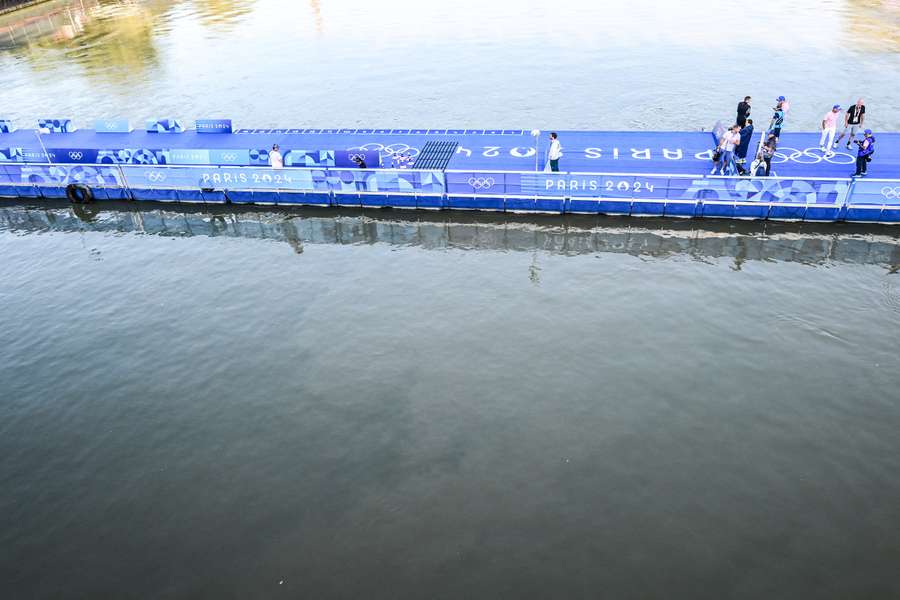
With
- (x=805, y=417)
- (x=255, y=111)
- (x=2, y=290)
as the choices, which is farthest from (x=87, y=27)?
(x=805, y=417)

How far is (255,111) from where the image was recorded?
4328 cm

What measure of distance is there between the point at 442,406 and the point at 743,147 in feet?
66.8

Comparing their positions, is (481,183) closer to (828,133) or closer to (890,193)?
(890,193)

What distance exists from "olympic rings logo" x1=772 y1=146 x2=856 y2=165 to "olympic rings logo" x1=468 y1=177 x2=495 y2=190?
1404 centimetres

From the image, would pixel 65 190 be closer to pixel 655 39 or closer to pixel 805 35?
pixel 655 39

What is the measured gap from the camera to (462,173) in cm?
2778

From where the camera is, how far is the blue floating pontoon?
25.7 meters

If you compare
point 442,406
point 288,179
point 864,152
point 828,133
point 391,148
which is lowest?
point 442,406

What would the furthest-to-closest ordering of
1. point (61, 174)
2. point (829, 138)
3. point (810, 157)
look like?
point (61, 174), point (829, 138), point (810, 157)

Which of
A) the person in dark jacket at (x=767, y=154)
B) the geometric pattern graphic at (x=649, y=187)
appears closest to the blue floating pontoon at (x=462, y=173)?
the geometric pattern graphic at (x=649, y=187)

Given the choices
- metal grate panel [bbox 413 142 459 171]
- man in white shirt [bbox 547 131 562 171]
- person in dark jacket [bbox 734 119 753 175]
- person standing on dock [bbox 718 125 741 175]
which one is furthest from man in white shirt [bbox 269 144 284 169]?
person in dark jacket [bbox 734 119 753 175]

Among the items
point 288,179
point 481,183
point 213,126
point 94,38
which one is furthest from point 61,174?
point 94,38

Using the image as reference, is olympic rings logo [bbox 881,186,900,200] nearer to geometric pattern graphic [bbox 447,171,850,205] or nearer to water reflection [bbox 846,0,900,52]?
geometric pattern graphic [bbox 447,171,850,205]

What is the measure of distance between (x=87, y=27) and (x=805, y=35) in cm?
7867
